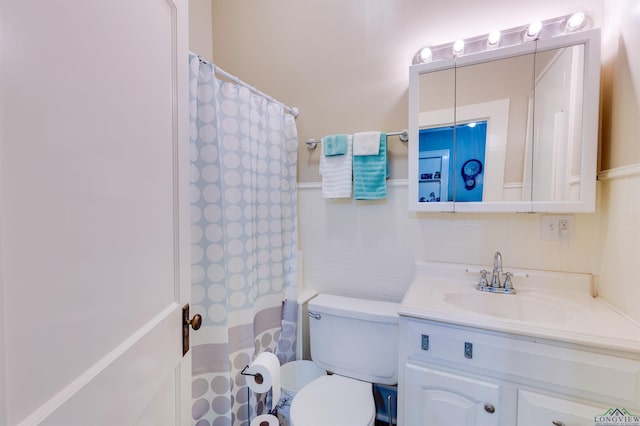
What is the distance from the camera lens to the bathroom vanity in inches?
36.0

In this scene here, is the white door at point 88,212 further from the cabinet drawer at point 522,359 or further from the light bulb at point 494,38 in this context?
the light bulb at point 494,38

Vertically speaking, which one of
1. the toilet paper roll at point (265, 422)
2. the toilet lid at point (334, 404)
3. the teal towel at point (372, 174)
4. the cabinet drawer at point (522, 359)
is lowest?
the toilet paper roll at point (265, 422)

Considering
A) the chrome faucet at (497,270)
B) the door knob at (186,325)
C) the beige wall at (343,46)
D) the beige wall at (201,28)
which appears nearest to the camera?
the door knob at (186,325)

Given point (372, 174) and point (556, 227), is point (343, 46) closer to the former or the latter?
point (372, 174)

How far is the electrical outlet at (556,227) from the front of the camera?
4.32ft

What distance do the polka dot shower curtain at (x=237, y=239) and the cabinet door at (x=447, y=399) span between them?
81 centimetres

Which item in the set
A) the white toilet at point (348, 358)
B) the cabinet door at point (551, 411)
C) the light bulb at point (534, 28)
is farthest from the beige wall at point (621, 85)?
the white toilet at point (348, 358)

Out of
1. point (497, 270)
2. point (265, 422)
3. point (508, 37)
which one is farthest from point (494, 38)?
point (265, 422)

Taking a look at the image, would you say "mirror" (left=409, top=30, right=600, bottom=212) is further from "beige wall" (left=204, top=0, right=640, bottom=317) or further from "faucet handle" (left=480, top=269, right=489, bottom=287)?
"faucet handle" (left=480, top=269, right=489, bottom=287)

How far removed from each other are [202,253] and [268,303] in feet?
1.84

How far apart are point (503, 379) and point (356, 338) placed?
66 centimetres

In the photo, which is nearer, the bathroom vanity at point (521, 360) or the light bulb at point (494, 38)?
the bathroom vanity at point (521, 360)

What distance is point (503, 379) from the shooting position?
40.5 inches

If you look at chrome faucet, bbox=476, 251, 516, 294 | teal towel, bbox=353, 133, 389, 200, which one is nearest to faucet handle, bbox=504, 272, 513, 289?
chrome faucet, bbox=476, 251, 516, 294
